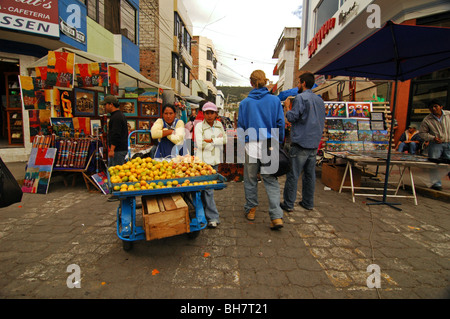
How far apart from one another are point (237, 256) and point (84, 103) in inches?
229

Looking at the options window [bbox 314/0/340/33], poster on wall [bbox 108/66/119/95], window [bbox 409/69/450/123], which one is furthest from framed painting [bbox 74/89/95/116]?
window [bbox 314/0/340/33]

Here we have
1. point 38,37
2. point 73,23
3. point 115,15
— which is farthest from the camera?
point 115,15

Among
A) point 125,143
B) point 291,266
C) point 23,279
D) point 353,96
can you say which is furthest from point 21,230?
point 353,96

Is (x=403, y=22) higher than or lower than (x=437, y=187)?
higher

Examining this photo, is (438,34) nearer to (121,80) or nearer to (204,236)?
(204,236)

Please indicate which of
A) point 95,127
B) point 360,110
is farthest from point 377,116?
point 95,127

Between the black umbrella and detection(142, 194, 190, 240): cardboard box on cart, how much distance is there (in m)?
4.09

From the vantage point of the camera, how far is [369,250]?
9.57ft

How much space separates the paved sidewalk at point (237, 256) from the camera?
7.16 ft

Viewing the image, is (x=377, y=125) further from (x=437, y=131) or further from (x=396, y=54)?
(x=396, y=54)

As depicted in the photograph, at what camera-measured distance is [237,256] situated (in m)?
2.75

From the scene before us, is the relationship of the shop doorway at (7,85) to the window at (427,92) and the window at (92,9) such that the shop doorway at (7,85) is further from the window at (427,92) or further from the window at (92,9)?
the window at (427,92)

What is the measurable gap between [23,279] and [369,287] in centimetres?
332

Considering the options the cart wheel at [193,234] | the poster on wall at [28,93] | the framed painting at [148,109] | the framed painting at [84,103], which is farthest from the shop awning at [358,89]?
the poster on wall at [28,93]
